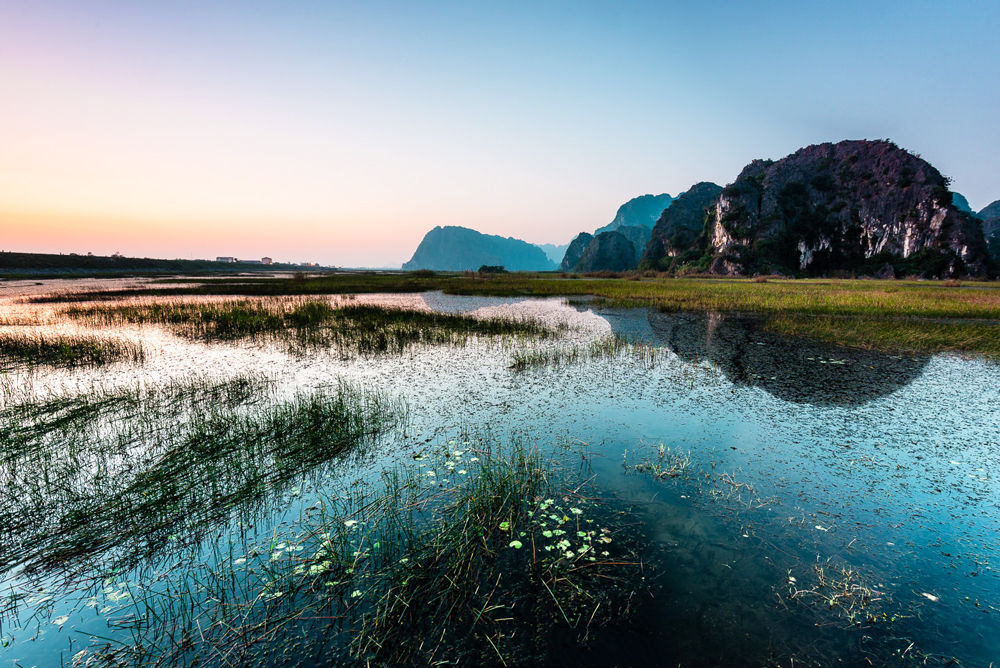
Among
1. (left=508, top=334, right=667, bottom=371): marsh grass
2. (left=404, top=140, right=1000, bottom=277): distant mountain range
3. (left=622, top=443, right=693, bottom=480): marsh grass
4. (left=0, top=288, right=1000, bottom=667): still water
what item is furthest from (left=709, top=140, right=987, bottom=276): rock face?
(left=622, top=443, right=693, bottom=480): marsh grass

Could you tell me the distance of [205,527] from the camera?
5.46 meters

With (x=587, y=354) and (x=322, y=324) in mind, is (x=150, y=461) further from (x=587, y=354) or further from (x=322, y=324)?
(x=322, y=324)

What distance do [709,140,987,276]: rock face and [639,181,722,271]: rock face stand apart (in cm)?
2046

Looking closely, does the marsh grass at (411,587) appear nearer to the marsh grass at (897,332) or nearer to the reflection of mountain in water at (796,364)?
the reflection of mountain in water at (796,364)

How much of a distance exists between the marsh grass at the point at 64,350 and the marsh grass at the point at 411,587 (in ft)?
46.2

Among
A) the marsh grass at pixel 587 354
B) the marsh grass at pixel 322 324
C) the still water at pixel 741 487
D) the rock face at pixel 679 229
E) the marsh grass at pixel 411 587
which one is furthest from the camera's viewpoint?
the rock face at pixel 679 229

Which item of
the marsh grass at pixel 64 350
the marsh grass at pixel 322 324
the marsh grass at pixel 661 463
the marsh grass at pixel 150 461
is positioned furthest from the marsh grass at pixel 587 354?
the marsh grass at pixel 64 350

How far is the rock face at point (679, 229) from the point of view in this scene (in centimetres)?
15212

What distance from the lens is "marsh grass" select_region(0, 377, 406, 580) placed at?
5129 mm

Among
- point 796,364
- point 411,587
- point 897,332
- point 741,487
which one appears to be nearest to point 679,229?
point 897,332

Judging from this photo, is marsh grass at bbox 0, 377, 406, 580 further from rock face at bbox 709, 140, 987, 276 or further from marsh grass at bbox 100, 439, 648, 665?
rock face at bbox 709, 140, 987, 276

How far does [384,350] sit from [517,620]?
1361 cm

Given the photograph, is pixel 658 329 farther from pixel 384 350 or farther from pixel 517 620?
pixel 517 620

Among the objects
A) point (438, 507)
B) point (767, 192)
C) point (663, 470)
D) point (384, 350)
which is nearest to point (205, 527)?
point (438, 507)
